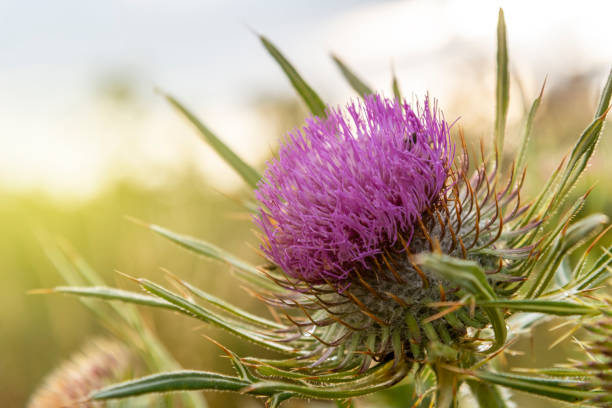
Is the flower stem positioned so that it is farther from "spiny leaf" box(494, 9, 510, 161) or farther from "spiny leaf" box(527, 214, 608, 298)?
"spiny leaf" box(494, 9, 510, 161)

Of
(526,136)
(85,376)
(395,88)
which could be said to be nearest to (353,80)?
(395,88)

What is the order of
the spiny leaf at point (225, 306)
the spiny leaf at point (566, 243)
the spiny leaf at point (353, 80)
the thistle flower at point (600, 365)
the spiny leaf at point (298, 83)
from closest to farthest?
the spiny leaf at point (566, 243) → the thistle flower at point (600, 365) → the spiny leaf at point (225, 306) → the spiny leaf at point (298, 83) → the spiny leaf at point (353, 80)

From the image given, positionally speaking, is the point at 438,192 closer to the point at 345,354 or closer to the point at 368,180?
the point at 368,180

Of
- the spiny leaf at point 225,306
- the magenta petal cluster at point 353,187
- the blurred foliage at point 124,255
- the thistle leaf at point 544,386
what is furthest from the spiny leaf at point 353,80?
the blurred foliage at point 124,255

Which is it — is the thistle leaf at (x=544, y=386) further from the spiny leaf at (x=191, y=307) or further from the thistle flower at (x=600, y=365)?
the spiny leaf at (x=191, y=307)

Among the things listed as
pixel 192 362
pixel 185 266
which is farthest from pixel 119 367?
pixel 185 266

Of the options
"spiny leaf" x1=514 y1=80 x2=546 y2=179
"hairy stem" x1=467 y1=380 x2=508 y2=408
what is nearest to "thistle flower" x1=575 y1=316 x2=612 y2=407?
"hairy stem" x1=467 y1=380 x2=508 y2=408

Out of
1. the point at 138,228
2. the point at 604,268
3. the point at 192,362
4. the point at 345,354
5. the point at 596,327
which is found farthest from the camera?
the point at 138,228
